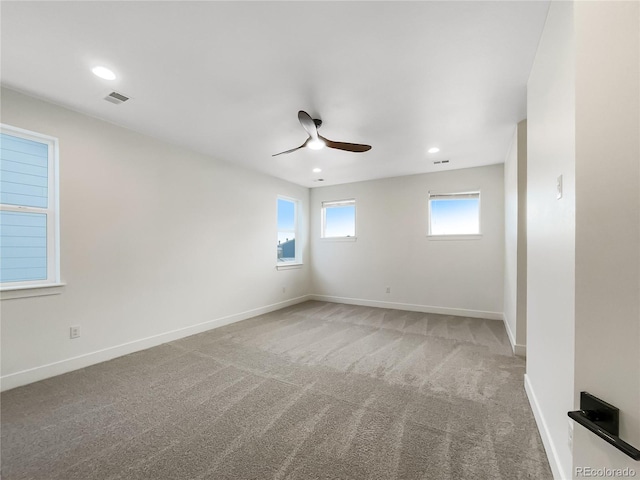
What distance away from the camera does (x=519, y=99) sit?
7.98 feet

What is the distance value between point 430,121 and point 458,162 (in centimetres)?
177

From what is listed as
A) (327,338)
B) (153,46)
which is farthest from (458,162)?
(153,46)

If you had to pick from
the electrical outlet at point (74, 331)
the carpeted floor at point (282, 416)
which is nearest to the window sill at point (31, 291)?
the electrical outlet at point (74, 331)

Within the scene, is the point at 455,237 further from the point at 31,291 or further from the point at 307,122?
the point at 31,291

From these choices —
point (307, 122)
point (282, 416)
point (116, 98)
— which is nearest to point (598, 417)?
point (282, 416)

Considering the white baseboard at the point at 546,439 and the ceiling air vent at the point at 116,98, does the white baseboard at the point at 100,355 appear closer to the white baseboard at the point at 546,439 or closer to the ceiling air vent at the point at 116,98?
the ceiling air vent at the point at 116,98

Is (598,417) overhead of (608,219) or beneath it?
beneath

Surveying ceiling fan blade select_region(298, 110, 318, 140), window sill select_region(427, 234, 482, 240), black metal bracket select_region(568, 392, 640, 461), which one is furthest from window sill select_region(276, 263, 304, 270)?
black metal bracket select_region(568, 392, 640, 461)

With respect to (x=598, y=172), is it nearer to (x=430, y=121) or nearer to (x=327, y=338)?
(x=430, y=121)

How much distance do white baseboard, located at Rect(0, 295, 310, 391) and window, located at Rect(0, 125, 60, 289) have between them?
786 millimetres

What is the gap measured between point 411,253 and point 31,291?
510cm

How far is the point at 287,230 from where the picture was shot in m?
5.76

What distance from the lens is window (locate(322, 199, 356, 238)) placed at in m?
5.79

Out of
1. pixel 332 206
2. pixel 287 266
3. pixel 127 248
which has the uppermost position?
pixel 332 206
